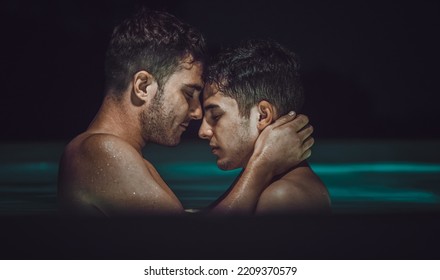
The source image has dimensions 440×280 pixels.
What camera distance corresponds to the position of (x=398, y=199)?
313 inches

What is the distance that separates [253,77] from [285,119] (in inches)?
14.1

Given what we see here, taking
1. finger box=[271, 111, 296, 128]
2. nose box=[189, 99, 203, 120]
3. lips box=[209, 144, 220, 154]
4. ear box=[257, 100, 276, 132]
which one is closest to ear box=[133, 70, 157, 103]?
nose box=[189, 99, 203, 120]

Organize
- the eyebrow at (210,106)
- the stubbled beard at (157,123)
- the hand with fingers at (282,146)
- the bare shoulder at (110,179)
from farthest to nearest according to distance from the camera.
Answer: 1. the stubbled beard at (157,123)
2. the eyebrow at (210,106)
3. the hand with fingers at (282,146)
4. the bare shoulder at (110,179)

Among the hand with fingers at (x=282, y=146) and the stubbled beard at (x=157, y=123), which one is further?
the stubbled beard at (x=157, y=123)

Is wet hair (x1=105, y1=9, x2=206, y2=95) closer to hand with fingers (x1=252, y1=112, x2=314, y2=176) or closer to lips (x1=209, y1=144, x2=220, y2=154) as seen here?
lips (x1=209, y1=144, x2=220, y2=154)

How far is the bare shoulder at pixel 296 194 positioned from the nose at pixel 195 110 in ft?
2.43

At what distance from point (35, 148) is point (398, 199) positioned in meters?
3.00

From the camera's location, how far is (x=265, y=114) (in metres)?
6.68

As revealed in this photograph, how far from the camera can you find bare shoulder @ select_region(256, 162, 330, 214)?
6551 millimetres

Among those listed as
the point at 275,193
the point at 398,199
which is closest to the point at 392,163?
the point at 398,199

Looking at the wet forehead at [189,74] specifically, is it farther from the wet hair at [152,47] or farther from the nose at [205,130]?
the nose at [205,130]

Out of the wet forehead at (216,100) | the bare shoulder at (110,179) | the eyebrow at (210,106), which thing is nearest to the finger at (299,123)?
the wet forehead at (216,100)

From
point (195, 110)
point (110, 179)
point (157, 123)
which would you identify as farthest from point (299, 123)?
point (110, 179)

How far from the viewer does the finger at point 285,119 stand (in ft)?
21.8
